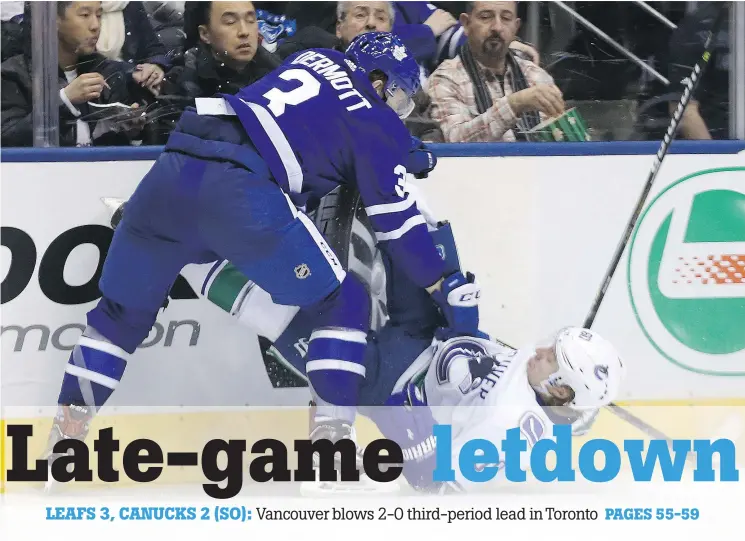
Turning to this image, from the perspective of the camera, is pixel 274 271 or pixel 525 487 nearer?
pixel 274 271

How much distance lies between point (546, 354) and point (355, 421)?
0.58 m

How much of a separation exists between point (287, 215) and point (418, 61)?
650mm

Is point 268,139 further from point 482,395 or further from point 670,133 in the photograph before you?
point 670,133

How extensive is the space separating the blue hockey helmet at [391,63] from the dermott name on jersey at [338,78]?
9 cm

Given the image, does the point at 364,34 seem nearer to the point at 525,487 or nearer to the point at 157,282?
the point at 157,282

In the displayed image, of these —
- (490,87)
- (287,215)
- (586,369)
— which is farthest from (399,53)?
(586,369)

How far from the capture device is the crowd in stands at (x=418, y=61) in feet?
8.74

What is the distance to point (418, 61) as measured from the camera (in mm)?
2676

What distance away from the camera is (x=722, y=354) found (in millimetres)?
2705

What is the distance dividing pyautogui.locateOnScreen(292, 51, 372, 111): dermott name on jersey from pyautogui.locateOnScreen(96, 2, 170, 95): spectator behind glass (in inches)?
17.1

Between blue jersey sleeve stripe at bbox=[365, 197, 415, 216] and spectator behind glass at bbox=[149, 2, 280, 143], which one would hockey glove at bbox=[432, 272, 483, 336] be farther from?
spectator behind glass at bbox=[149, 2, 280, 143]

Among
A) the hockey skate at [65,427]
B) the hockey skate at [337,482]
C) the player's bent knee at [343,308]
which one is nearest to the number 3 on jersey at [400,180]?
the player's bent knee at [343,308]

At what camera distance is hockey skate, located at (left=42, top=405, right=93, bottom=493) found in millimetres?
2625

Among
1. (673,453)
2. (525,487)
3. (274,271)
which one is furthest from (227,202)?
(673,453)
